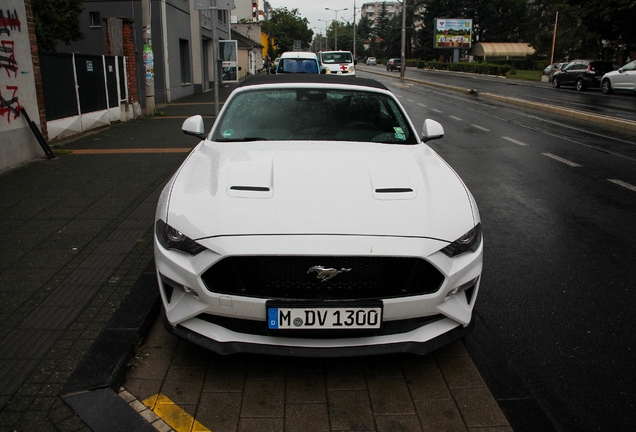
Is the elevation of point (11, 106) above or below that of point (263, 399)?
above

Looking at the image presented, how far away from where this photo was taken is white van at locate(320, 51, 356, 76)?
32.1 m

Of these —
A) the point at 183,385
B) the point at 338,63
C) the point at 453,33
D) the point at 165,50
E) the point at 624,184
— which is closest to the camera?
the point at 183,385

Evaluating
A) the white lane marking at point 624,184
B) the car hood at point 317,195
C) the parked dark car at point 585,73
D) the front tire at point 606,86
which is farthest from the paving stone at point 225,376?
the parked dark car at point 585,73

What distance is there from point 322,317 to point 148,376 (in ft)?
3.46

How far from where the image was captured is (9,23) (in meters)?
8.97

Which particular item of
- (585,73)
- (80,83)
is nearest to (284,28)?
(585,73)

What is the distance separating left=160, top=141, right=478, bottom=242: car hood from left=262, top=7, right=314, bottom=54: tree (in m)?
84.7

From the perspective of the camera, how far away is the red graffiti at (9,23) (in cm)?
878

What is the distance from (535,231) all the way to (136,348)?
13.9 feet

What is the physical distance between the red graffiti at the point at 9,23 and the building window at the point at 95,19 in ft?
49.5

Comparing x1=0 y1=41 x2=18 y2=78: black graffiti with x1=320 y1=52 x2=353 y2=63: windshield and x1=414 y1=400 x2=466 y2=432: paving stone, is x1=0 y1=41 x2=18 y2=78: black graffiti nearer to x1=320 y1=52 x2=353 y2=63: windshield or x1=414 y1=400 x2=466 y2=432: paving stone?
x1=414 y1=400 x2=466 y2=432: paving stone

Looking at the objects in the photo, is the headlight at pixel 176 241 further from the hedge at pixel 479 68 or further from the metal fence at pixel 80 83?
the hedge at pixel 479 68

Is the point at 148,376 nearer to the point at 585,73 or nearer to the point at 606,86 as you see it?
the point at 606,86

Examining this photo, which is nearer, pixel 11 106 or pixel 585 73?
pixel 11 106
